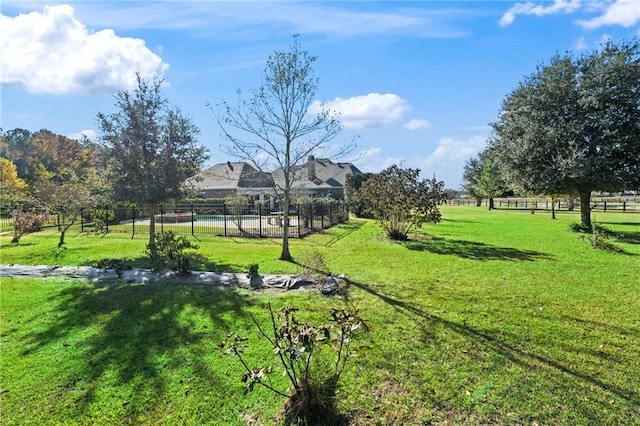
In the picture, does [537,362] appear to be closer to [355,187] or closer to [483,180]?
[355,187]

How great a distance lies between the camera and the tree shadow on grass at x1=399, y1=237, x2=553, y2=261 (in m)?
9.76

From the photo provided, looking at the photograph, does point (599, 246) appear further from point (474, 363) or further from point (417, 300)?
point (474, 363)

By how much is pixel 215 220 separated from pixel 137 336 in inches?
603

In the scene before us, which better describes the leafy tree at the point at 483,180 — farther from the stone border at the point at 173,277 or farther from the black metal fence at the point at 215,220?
the stone border at the point at 173,277

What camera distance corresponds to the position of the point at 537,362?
3812 millimetres

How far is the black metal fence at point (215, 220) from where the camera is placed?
14.9 meters

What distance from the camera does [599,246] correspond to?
36.0 feet

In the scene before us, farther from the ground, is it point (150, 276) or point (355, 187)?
point (355, 187)

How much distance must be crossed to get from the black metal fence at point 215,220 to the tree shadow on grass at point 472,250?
4.74 meters

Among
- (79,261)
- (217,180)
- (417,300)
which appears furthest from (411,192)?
(217,180)

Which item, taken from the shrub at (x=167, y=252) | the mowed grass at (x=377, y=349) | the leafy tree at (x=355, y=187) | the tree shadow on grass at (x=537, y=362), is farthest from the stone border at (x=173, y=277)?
the leafy tree at (x=355, y=187)

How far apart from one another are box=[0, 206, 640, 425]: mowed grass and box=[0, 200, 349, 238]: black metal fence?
737 centimetres

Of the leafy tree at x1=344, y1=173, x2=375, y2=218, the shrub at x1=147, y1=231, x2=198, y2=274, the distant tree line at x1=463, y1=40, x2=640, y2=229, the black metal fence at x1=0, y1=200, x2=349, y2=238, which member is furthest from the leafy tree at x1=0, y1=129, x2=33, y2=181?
the distant tree line at x1=463, y1=40, x2=640, y2=229

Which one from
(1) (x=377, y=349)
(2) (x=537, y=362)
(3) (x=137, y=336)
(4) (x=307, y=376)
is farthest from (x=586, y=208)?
(3) (x=137, y=336)
